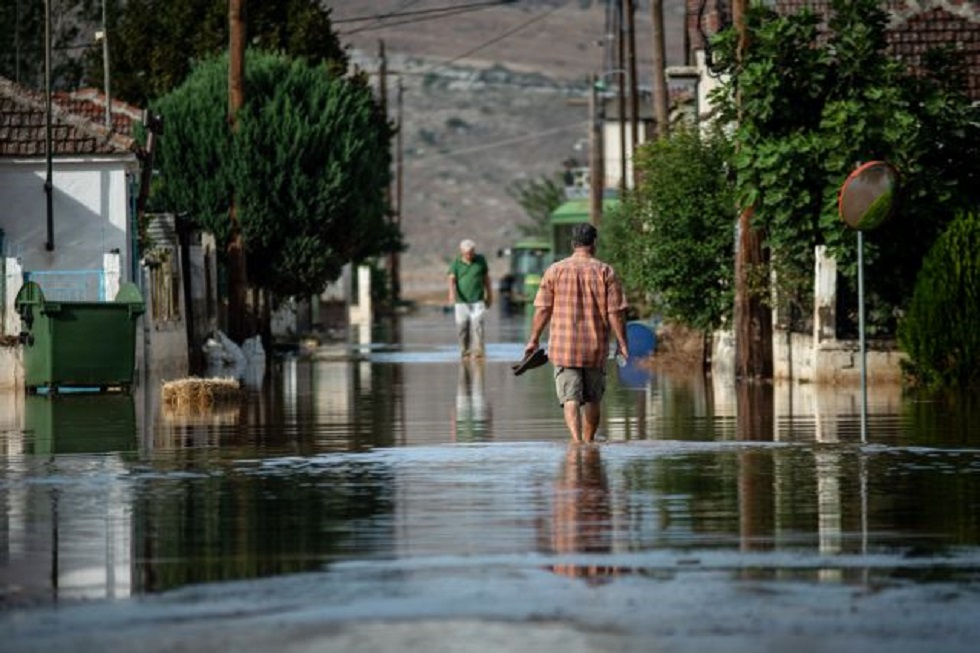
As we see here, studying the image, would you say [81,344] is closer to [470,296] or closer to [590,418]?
[470,296]

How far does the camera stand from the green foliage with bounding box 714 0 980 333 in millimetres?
32688

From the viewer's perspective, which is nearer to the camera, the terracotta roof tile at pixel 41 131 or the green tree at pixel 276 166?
the terracotta roof tile at pixel 41 131

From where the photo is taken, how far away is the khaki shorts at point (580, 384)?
Answer: 21031 mm

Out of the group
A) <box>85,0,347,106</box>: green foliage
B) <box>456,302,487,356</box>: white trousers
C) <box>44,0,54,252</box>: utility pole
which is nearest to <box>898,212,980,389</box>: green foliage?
<box>456,302,487,356</box>: white trousers

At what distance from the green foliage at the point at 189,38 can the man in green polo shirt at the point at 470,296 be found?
15.7 meters

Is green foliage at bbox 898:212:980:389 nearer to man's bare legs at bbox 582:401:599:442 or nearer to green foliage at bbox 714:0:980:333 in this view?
green foliage at bbox 714:0:980:333

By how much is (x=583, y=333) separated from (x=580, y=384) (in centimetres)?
42

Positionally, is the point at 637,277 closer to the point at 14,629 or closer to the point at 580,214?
the point at 14,629

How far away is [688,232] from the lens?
4081 cm

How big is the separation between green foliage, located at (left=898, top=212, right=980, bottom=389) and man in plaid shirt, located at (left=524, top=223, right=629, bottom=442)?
1079cm

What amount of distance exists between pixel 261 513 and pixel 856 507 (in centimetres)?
360

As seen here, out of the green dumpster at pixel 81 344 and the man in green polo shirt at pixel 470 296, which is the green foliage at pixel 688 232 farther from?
the green dumpster at pixel 81 344

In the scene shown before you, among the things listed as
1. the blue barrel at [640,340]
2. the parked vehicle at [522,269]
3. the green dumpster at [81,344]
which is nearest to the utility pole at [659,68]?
the blue barrel at [640,340]

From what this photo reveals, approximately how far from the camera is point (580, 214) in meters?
95.5
